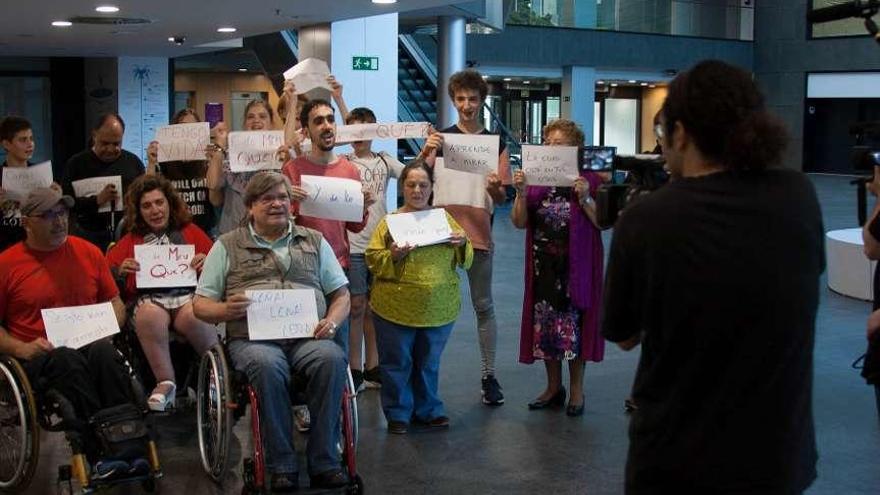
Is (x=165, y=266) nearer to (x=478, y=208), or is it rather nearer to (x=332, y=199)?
(x=332, y=199)

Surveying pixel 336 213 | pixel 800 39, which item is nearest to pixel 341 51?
pixel 336 213

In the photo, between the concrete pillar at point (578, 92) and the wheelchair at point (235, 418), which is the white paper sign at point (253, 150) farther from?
the concrete pillar at point (578, 92)

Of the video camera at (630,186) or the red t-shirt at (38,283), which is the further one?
the red t-shirt at (38,283)

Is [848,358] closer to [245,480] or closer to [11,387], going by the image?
[245,480]

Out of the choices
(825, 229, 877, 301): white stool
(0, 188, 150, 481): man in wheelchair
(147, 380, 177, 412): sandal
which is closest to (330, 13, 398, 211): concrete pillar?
(825, 229, 877, 301): white stool

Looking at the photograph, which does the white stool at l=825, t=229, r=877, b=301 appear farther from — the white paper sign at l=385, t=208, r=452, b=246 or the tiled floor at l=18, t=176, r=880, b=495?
the white paper sign at l=385, t=208, r=452, b=246

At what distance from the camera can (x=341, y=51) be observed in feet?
31.1

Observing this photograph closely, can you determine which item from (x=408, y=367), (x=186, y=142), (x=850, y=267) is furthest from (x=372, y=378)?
(x=850, y=267)

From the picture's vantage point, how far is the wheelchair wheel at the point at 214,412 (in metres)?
3.72

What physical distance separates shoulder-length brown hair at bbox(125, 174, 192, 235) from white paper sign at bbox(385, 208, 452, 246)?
3.05 ft

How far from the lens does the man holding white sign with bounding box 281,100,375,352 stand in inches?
186

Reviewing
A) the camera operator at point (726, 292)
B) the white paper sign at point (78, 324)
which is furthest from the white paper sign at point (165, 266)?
the camera operator at point (726, 292)

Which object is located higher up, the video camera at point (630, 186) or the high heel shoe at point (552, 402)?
the video camera at point (630, 186)

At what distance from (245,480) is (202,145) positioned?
213 cm
